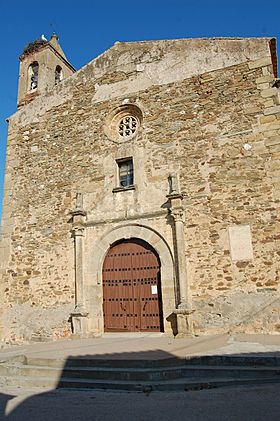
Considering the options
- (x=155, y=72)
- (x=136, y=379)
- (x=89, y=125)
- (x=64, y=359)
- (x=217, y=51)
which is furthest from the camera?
(x=89, y=125)

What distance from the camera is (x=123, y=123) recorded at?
986 cm

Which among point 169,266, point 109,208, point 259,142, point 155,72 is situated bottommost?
point 169,266

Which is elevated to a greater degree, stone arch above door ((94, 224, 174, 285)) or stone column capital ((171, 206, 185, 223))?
stone column capital ((171, 206, 185, 223))

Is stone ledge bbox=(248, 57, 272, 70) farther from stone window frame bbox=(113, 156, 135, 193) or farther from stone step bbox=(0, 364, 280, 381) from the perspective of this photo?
stone step bbox=(0, 364, 280, 381)

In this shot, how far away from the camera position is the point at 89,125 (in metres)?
10.0

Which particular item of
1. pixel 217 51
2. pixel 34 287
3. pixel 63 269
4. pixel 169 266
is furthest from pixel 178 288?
pixel 217 51

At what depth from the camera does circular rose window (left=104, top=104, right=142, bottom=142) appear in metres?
9.55

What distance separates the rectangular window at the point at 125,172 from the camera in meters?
9.28

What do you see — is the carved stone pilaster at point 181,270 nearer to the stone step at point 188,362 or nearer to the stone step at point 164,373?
the stone step at point 188,362

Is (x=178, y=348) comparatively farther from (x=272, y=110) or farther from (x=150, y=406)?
(x=272, y=110)

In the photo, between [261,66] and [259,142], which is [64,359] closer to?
[259,142]

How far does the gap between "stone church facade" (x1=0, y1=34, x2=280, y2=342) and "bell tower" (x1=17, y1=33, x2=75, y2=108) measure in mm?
1773

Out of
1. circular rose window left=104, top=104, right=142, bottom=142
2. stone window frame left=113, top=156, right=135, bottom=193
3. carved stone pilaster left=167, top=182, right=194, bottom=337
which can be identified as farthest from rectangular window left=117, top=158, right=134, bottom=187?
carved stone pilaster left=167, top=182, right=194, bottom=337

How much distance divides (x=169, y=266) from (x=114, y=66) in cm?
571
